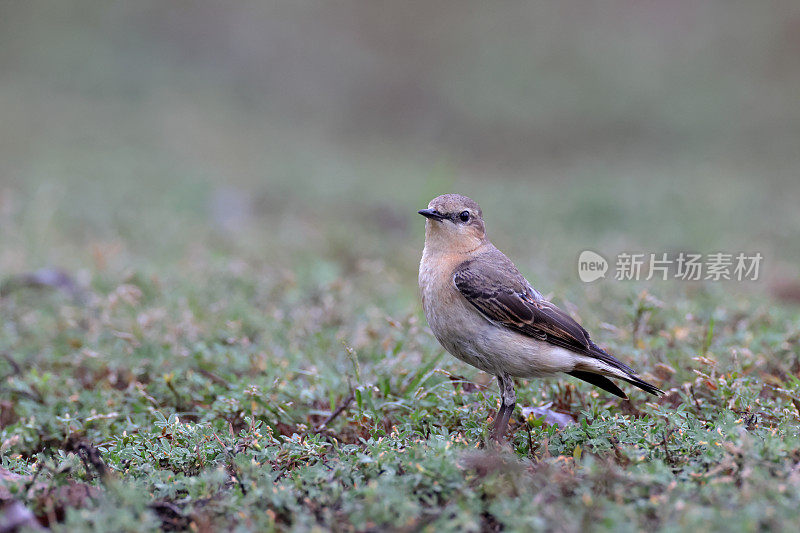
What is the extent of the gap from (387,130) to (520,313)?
12.4 meters

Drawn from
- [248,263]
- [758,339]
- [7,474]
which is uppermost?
[758,339]

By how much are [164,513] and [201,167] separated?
34.0 ft

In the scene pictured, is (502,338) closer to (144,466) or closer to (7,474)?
(144,466)

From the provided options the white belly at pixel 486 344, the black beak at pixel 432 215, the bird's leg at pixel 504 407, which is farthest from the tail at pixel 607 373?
the black beak at pixel 432 215

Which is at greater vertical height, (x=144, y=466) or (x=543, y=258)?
(x=543, y=258)

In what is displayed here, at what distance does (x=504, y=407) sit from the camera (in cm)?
404

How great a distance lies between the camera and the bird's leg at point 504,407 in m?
3.86

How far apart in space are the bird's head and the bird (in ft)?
0.35

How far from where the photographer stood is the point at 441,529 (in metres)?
2.81

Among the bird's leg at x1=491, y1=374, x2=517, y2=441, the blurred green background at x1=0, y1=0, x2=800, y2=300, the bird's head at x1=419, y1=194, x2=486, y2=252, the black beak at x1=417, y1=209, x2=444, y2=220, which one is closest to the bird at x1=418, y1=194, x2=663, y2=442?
the bird's leg at x1=491, y1=374, x2=517, y2=441

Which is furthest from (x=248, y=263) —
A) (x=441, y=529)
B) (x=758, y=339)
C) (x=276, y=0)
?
(x=276, y=0)

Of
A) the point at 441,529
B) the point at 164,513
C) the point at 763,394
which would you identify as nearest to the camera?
the point at 441,529

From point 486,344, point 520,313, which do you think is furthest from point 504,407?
point 520,313

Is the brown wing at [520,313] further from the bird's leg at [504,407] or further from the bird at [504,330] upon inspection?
the bird's leg at [504,407]
